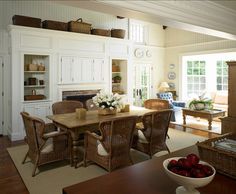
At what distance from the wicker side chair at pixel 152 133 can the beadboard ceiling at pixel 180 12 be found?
5.02 feet

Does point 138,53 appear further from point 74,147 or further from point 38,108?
point 74,147

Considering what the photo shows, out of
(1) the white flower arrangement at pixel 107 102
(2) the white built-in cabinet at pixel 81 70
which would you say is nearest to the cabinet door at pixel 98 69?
(2) the white built-in cabinet at pixel 81 70

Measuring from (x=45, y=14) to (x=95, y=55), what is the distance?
1694mm

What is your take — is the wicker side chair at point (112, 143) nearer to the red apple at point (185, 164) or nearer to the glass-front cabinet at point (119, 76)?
the red apple at point (185, 164)

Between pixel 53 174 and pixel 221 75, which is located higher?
pixel 221 75

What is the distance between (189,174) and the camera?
47.2 inches

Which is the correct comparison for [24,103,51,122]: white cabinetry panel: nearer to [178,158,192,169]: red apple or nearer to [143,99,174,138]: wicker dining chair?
[143,99,174,138]: wicker dining chair

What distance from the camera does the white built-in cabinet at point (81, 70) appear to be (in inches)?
235

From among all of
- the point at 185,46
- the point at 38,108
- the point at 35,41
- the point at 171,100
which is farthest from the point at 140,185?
the point at 185,46

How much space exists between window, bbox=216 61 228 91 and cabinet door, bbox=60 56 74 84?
572cm

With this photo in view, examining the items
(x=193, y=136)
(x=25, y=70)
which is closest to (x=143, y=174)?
(x=193, y=136)

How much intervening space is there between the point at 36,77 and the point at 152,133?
377cm

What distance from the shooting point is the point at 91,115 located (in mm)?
4316

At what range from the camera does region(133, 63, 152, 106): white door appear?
28.2 feet
